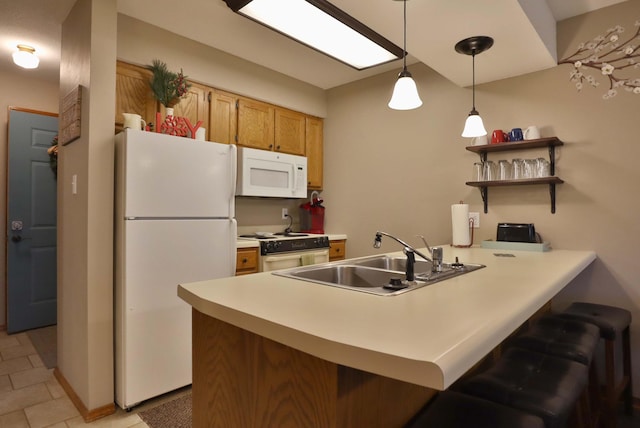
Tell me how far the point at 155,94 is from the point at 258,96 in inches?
39.8

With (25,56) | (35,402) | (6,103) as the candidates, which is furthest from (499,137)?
(6,103)

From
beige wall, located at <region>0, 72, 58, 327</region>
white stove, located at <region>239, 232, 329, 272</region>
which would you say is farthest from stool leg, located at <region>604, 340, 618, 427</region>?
beige wall, located at <region>0, 72, 58, 327</region>

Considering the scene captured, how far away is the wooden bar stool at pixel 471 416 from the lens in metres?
0.97

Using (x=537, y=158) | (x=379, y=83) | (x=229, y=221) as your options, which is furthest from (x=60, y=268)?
(x=537, y=158)

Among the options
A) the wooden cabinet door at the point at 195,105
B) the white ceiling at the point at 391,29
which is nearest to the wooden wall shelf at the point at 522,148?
the white ceiling at the point at 391,29

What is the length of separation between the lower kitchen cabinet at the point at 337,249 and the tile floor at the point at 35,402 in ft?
6.35

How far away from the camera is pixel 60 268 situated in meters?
2.48

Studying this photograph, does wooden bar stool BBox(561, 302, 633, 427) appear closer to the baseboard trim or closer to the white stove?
the white stove

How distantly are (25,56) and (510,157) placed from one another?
375 cm

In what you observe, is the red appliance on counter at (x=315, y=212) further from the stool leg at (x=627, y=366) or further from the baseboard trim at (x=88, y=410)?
the stool leg at (x=627, y=366)

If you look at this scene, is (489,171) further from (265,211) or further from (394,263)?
(265,211)

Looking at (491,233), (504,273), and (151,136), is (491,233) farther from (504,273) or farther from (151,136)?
(151,136)

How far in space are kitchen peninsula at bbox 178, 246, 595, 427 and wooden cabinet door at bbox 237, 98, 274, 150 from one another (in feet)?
7.00

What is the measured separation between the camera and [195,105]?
2.88 meters
